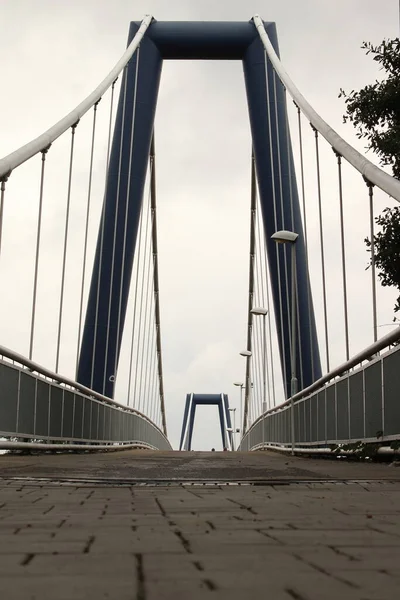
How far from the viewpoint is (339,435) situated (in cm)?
1074

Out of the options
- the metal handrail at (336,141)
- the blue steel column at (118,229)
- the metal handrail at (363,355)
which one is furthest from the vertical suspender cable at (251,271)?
the metal handrail at (363,355)

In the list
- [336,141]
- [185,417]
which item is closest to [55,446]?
[336,141]

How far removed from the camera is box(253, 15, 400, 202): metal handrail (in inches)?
336

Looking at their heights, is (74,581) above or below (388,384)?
below

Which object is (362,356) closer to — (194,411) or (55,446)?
(55,446)

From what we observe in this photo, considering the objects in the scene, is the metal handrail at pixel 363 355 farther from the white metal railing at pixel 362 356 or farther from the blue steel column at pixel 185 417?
the blue steel column at pixel 185 417

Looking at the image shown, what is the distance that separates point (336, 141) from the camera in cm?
1332

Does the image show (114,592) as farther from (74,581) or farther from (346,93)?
(346,93)

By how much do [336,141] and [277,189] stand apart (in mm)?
8907

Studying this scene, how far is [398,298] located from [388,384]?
4278mm

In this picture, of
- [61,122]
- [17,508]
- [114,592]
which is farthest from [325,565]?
[61,122]

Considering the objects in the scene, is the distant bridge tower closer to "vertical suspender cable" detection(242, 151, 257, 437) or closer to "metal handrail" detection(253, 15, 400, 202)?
"vertical suspender cable" detection(242, 151, 257, 437)

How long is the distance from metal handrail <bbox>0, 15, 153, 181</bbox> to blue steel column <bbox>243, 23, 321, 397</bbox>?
2975 millimetres

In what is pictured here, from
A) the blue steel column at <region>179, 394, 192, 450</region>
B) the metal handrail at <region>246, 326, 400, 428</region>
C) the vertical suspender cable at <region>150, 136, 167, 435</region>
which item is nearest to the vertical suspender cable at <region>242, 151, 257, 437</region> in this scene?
the vertical suspender cable at <region>150, 136, 167, 435</region>
